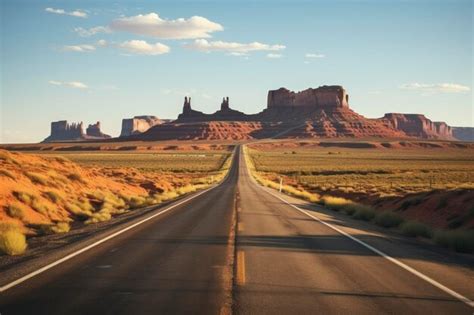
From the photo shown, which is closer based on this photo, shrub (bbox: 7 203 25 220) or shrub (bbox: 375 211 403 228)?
shrub (bbox: 7 203 25 220)

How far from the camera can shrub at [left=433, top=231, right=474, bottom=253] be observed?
1254 centimetres

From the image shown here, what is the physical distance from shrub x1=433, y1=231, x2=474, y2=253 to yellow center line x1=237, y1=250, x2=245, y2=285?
5.93 metres

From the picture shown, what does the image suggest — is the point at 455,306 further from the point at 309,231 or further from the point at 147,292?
the point at 309,231

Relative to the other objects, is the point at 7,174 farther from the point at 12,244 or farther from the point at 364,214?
the point at 364,214

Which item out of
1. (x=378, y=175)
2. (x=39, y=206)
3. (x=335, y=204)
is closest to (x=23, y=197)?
(x=39, y=206)

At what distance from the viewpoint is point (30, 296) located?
7.32 m

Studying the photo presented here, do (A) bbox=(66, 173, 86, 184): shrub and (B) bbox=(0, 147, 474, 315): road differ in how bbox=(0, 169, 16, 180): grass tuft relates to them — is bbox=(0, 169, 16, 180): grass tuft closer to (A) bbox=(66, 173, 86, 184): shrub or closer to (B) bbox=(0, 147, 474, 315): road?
(A) bbox=(66, 173, 86, 184): shrub

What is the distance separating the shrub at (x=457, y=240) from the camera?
12.5 meters

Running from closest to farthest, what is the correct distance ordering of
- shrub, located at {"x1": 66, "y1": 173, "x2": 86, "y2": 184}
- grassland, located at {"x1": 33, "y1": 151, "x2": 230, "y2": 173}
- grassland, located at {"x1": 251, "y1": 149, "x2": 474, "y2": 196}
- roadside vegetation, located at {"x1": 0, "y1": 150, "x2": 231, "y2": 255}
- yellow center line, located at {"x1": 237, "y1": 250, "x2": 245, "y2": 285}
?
yellow center line, located at {"x1": 237, "y1": 250, "x2": 245, "y2": 285} < roadside vegetation, located at {"x1": 0, "y1": 150, "x2": 231, "y2": 255} < shrub, located at {"x1": 66, "y1": 173, "x2": 86, "y2": 184} < grassland, located at {"x1": 251, "y1": 149, "x2": 474, "y2": 196} < grassland, located at {"x1": 33, "y1": 151, "x2": 230, "y2": 173}

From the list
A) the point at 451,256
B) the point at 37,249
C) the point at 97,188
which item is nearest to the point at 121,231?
the point at 37,249

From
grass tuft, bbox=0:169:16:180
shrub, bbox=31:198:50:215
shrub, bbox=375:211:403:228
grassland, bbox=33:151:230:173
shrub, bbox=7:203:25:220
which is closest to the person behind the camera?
shrub, bbox=7:203:25:220

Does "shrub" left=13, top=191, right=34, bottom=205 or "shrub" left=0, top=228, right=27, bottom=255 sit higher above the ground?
"shrub" left=13, top=191, right=34, bottom=205

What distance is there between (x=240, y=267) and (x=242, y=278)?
3.03 ft

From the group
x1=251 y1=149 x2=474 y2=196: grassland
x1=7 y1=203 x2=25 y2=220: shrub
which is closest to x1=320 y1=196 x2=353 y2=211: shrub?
x1=251 y1=149 x2=474 y2=196: grassland
